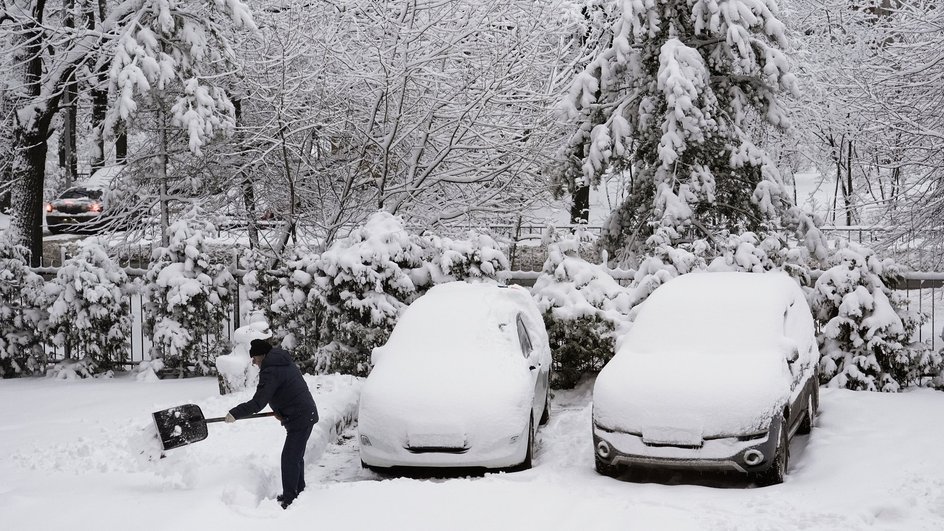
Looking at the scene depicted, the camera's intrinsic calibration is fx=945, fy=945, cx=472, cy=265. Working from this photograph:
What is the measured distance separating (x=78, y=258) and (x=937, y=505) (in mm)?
11364

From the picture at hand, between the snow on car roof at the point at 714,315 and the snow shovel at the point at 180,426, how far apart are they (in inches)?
146

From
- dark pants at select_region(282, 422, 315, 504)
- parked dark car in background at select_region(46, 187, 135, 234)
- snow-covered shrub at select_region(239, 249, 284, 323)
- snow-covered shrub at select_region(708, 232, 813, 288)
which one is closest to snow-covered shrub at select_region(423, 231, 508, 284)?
snow-covered shrub at select_region(239, 249, 284, 323)

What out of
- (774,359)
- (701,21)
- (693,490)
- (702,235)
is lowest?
(693,490)

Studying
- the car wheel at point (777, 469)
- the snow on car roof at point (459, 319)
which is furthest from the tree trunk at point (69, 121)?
the car wheel at point (777, 469)

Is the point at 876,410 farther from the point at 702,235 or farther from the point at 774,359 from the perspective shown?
the point at 702,235

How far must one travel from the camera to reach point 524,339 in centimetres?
990

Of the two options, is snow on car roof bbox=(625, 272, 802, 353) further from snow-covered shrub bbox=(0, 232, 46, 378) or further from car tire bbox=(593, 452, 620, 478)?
snow-covered shrub bbox=(0, 232, 46, 378)

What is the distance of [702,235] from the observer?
14656 millimetres

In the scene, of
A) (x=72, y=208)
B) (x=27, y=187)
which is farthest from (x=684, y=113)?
(x=72, y=208)

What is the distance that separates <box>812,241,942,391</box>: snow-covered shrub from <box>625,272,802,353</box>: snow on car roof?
196 cm

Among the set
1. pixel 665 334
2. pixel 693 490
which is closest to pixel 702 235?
pixel 665 334

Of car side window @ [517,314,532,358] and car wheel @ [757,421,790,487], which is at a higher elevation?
car side window @ [517,314,532,358]

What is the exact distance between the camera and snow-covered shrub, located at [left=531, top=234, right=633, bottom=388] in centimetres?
1186

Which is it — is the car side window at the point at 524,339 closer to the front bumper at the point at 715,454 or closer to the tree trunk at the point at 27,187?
the front bumper at the point at 715,454
